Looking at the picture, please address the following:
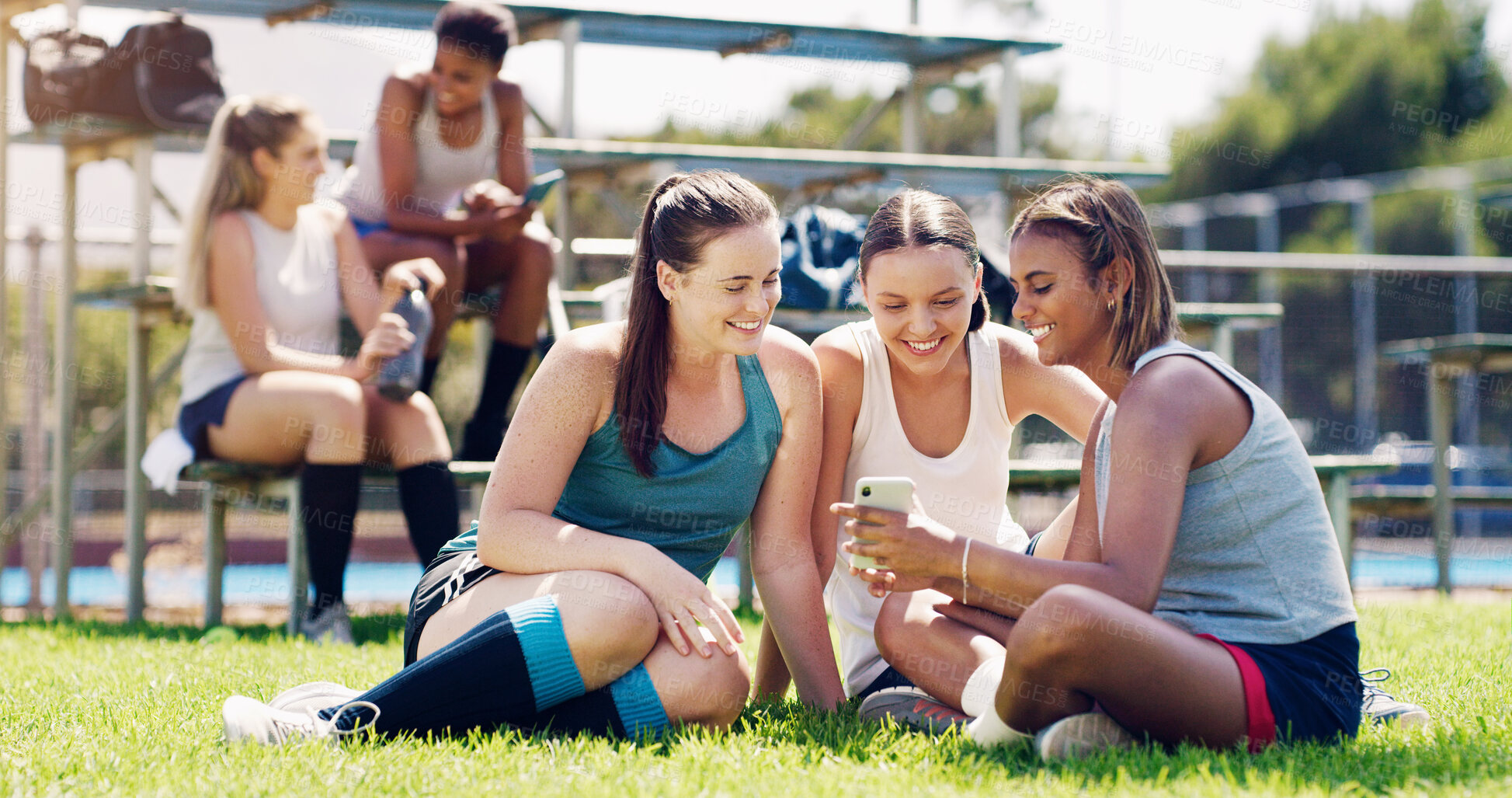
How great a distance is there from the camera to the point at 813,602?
277cm

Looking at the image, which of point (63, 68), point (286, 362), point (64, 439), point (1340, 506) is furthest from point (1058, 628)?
point (64, 439)

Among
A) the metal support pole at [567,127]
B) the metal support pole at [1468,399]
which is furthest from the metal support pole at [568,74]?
the metal support pole at [1468,399]

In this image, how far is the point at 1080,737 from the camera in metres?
2.20

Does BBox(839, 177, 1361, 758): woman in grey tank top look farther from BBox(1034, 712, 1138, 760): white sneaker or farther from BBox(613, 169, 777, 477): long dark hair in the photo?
BBox(613, 169, 777, 477): long dark hair

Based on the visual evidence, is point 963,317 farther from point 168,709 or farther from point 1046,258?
point 168,709

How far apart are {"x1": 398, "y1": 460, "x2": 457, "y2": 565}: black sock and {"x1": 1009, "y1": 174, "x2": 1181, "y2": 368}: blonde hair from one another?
261cm

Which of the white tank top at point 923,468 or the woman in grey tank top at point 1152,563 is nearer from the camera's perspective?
the woman in grey tank top at point 1152,563

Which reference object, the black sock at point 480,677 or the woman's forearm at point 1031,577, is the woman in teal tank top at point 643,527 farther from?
the woman's forearm at point 1031,577

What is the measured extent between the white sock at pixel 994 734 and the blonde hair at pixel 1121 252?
70 cm

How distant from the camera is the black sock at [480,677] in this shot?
2.38 m

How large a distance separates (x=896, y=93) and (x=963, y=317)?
18.5ft

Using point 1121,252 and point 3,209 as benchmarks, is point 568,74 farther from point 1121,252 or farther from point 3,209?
point 1121,252

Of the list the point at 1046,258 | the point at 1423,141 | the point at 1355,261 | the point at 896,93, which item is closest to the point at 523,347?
the point at 1046,258

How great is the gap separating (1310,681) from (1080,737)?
0.43 meters
